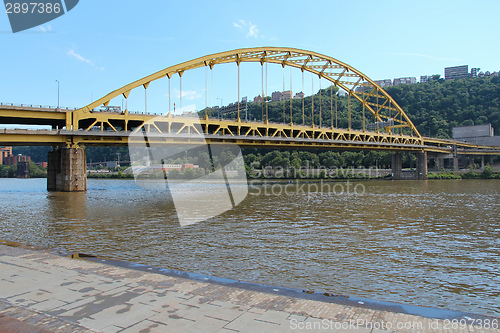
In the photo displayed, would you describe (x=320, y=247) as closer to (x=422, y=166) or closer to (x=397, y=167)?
(x=397, y=167)

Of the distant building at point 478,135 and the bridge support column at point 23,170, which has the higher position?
the distant building at point 478,135

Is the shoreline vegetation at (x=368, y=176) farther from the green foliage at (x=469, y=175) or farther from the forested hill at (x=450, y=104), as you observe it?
the forested hill at (x=450, y=104)

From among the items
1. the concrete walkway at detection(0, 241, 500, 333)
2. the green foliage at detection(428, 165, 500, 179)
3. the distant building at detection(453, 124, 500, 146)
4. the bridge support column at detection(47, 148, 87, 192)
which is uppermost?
the distant building at detection(453, 124, 500, 146)

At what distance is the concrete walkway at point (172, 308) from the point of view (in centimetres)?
526

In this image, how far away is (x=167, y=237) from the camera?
1470 centimetres

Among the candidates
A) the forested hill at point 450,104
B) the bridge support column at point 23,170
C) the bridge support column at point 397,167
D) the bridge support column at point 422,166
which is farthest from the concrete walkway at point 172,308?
the bridge support column at point 23,170

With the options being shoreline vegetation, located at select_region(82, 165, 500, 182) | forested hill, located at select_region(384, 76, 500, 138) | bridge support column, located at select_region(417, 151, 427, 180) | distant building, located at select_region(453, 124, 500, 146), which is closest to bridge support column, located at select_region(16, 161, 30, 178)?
shoreline vegetation, located at select_region(82, 165, 500, 182)

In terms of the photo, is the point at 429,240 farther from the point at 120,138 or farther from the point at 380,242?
the point at 120,138

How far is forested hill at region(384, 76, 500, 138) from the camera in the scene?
143 metres

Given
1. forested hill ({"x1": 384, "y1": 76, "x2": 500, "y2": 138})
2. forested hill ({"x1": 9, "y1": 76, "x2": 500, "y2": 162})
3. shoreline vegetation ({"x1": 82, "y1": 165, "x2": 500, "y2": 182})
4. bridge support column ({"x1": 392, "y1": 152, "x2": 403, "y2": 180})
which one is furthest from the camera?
forested hill ({"x1": 384, "y1": 76, "x2": 500, "y2": 138})

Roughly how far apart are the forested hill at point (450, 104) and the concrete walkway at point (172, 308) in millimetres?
148701

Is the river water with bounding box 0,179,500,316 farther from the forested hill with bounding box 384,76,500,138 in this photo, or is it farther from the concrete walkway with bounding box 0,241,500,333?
the forested hill with bounding box 384,76,500,138

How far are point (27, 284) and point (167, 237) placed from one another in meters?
7.68

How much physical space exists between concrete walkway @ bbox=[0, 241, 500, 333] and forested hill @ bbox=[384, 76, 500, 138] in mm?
148701
